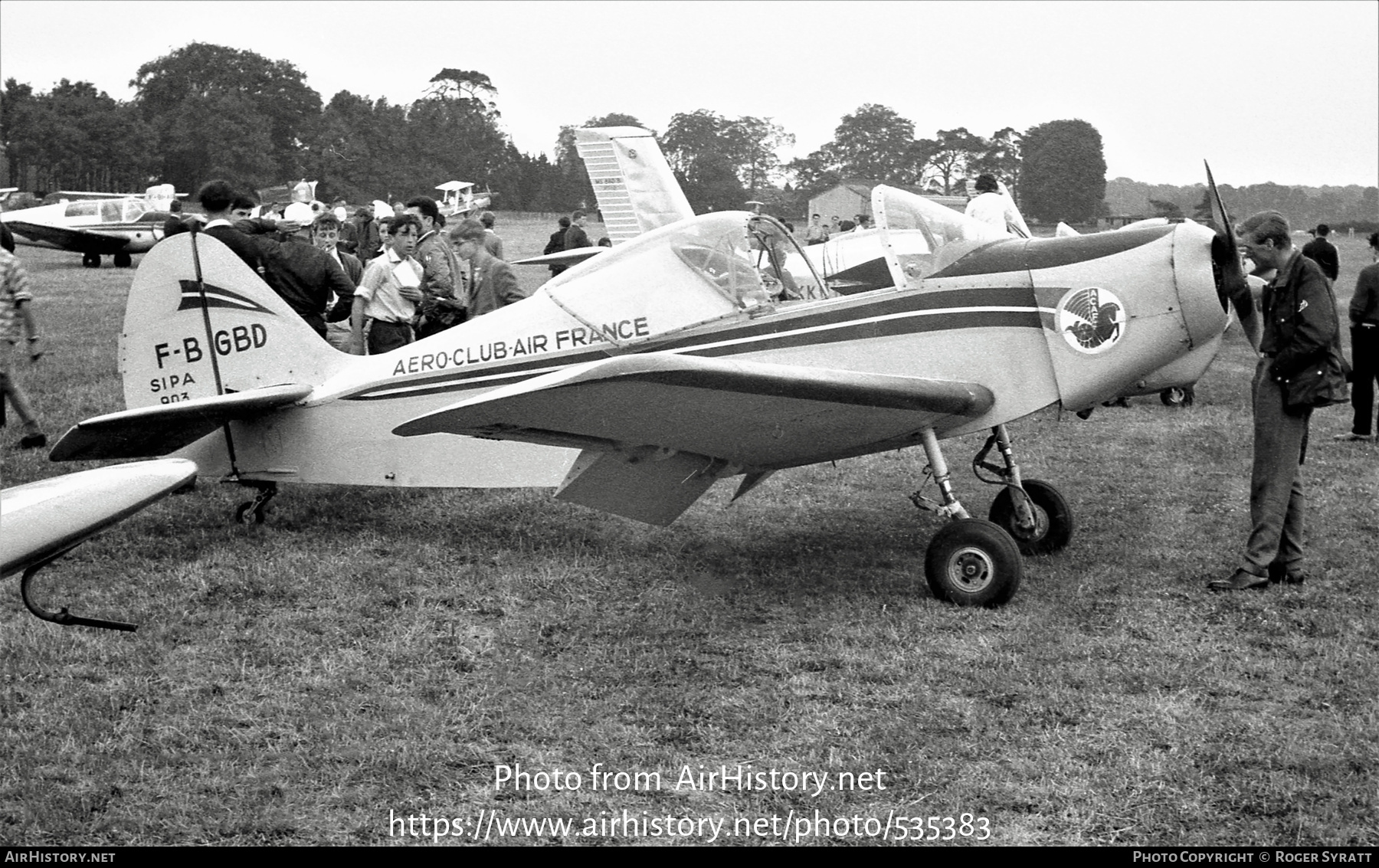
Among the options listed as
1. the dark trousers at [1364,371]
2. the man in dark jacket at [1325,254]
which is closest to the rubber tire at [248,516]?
the dark trousers at [1364,371]

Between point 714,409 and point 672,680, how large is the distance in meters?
1.11

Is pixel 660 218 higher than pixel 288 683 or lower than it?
higher

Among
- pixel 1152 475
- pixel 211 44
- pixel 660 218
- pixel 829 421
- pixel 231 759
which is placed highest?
pixel 211 44

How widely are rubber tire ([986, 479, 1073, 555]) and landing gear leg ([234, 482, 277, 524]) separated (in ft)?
13.0

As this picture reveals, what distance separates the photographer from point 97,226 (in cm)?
2870

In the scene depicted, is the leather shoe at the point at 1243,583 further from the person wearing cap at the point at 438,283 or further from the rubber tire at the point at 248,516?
the person wearing cap at the point at 438,283

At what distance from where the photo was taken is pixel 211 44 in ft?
136

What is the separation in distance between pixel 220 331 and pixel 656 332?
2612mm

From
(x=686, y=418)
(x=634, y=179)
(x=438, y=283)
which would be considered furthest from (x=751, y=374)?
(x=634, y=179)

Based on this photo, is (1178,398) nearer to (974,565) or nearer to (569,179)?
(974,565)

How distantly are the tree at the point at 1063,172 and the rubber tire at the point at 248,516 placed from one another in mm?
9109

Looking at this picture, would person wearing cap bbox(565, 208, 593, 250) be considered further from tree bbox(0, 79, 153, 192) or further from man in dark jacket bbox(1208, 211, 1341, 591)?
tree bbox(0, 79, 153, 192)
